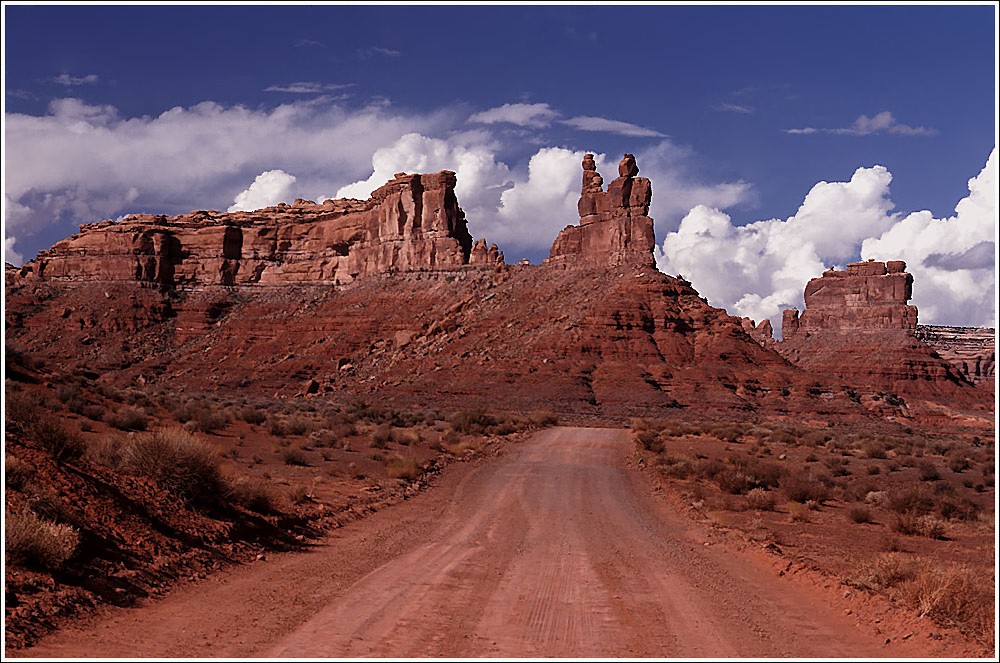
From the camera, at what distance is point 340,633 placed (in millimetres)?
7457

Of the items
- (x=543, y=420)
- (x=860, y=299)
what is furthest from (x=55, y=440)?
(x=860, y=299)

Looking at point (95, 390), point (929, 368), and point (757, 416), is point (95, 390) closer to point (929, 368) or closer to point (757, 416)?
point (757, 416)

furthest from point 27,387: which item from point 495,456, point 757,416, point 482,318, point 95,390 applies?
point 482,318

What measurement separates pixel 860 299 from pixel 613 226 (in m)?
62.2

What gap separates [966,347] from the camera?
14712 centimetres

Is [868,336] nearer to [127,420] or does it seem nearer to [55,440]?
[127,420]

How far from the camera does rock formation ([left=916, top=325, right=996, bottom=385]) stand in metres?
135

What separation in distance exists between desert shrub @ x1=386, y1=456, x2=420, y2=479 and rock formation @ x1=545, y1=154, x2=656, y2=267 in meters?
66.8

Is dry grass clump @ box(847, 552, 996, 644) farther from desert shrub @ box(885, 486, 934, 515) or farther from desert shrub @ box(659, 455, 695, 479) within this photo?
desert shrub @ box(659, 455, 695, 479)

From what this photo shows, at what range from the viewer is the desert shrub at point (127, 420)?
22906 mm

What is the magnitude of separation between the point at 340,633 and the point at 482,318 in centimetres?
7393

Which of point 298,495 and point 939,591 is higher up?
point 939,591

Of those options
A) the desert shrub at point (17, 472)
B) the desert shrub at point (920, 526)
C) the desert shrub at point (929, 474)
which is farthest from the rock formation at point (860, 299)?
the desert shrub at point (17, 472)

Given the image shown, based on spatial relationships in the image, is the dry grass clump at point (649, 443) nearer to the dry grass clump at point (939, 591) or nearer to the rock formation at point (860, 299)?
the dry grass clump at point (939, 591)
